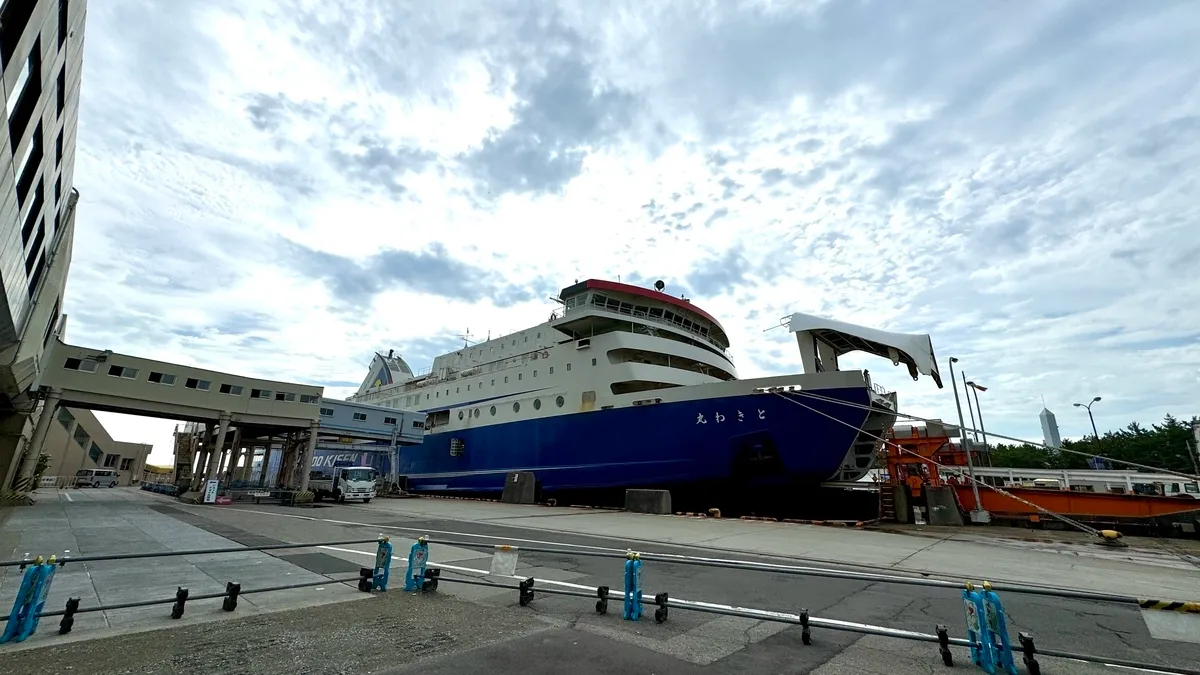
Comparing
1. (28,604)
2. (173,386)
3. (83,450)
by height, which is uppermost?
(173,386)

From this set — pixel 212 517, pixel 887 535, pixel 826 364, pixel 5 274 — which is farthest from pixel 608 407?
pixel 5 274

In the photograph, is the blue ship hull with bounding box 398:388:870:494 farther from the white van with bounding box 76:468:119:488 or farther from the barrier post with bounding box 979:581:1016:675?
the white van with bounding box 76:468:119:488

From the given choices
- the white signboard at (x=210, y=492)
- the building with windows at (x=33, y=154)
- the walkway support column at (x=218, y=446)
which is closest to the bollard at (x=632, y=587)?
the building with windows at (x=33, y=154)

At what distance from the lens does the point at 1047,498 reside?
614 inches

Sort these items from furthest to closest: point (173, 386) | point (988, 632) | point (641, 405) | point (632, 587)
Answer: point (173, 386) → point (641, 405) → point (632, 587) → point (988, 632)

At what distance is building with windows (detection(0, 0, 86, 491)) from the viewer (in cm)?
530

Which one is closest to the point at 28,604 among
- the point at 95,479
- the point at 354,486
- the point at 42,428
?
the point at 354,486

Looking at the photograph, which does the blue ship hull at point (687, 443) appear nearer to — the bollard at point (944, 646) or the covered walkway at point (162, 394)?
the covered walkway at point (162, 394)

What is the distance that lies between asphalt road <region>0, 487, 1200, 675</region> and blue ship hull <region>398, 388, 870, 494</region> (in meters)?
9.09

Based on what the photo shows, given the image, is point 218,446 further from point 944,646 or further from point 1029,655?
point 1029,655

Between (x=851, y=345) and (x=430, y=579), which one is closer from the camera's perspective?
(x=430, y=579)

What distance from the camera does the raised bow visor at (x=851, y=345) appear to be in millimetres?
15109

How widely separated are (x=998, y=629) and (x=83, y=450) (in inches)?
2946

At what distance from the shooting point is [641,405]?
18672 millimetres
